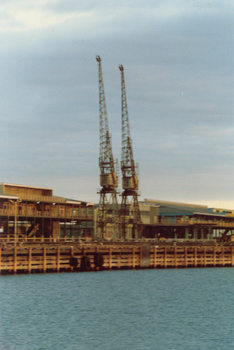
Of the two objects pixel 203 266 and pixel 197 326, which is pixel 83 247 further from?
pixel 197 326

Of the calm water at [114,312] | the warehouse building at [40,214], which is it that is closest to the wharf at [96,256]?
the calm water at [114,312]

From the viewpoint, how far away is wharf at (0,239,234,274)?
7212 cm

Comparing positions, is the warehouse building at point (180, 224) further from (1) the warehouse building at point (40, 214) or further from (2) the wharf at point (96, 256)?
(2) the wharf at point (96, 256)

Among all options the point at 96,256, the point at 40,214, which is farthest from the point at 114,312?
the point at 40,214

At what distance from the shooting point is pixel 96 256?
257 ft

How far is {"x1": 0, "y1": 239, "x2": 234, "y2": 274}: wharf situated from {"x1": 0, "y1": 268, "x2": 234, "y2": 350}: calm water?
7.39 feet

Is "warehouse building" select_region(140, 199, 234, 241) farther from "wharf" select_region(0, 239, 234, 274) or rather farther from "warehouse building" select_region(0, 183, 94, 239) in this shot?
"wharf" select_region(0, 239, 234, 274)

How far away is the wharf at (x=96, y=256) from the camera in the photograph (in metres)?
72.1

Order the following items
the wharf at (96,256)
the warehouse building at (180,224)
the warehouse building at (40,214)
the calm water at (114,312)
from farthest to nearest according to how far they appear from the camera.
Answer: the warehouse building at (180,224), the warehouse building at (40,214), the wharf at (96,256), the calm water at (114,312)

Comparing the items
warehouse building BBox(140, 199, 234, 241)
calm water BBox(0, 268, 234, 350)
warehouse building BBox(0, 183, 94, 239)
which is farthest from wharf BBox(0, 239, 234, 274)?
warehouse building BBox(140, 199, 234, 241)

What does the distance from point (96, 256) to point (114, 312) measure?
31863mm

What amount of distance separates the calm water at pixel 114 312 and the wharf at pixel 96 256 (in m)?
2.25

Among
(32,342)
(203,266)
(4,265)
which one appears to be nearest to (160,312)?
(32,342)

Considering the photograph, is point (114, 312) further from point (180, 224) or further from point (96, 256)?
point (180, 224)
